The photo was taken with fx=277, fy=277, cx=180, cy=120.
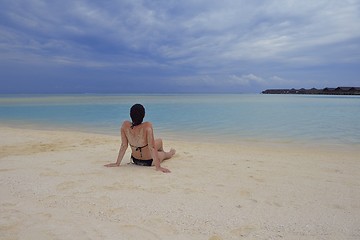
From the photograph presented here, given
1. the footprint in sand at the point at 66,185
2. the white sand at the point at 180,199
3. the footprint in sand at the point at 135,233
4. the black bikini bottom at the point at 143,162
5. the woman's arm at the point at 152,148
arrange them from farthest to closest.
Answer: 1. the black bikini bottom at the point at 143,162
2. the woman's arm at the point at 152,148
3. the footprint in sand at the point at 66,185
4. the white sand at the point at 180,199
5. the footprint in sand at the point at 135,233

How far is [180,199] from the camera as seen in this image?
4117 mm

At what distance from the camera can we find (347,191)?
4.60m

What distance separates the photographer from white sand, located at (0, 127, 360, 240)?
3195 mm

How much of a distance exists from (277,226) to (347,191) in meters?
2.08

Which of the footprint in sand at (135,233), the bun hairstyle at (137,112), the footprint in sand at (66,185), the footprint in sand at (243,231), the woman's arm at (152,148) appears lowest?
the footprint in sand at (243,231)

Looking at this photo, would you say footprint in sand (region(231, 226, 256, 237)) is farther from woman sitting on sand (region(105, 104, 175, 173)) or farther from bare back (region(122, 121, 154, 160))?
bare back (region(122, 121, 154, 160))

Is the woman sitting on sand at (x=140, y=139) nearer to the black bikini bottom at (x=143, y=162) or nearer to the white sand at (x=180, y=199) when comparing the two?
the black bikini bottom at (x=143, y=162)

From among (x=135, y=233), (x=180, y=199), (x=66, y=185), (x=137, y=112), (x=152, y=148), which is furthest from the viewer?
(x=152, y=148)

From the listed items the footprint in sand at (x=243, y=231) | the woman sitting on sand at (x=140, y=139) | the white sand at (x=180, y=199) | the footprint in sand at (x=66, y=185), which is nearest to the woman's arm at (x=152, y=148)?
the woman sitting on sand at (x=140, y=139)

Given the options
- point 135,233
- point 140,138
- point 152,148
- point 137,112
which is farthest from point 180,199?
point 137,112

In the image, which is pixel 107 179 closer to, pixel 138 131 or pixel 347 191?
pixel 138 131

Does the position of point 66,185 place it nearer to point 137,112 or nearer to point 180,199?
point 137,112

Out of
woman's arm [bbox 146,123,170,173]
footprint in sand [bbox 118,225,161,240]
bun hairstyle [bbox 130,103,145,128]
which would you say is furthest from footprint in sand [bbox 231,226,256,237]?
bun hairstyle [bbox 130,103,145,128]

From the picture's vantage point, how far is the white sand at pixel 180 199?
320cm
